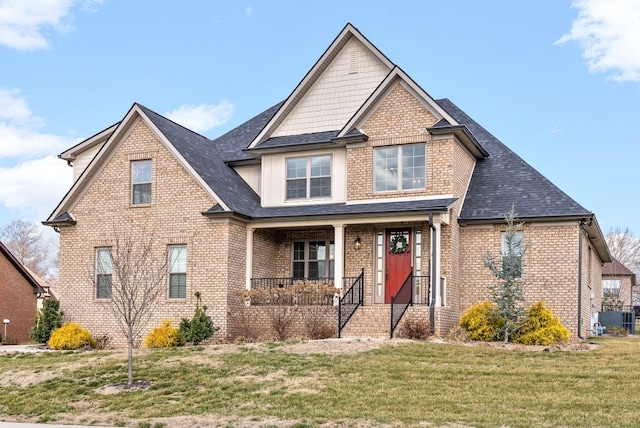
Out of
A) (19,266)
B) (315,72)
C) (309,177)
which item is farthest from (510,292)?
(19,266)

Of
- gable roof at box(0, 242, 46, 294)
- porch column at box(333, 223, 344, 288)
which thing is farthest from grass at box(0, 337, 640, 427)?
gable roof at box(0, 242, 46, 294)

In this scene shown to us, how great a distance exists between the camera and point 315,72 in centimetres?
2669

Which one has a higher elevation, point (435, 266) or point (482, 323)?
point (435, 266)

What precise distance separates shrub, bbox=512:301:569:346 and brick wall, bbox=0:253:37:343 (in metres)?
23.4

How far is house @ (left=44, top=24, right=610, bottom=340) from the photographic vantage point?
2358 centimetres

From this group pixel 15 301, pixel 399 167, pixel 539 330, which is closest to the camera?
pixel 539 330

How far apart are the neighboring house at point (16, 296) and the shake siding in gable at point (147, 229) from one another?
1005 centimetres

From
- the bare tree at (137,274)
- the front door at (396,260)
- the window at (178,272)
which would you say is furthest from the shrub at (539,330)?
the bare tree at (137,274)

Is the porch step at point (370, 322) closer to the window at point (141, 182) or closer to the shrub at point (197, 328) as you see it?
the shrub at point (197, 328)

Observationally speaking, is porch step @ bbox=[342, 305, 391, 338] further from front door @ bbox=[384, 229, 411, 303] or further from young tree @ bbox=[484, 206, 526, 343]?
young tree @ bbox=[484, 206, 526, 343]

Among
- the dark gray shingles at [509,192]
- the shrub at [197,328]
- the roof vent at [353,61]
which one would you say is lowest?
the shrub at [197,328]

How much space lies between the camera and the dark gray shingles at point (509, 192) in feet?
77.9

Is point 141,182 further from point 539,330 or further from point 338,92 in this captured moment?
point 539,330

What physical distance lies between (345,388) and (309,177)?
12235 millimetres
